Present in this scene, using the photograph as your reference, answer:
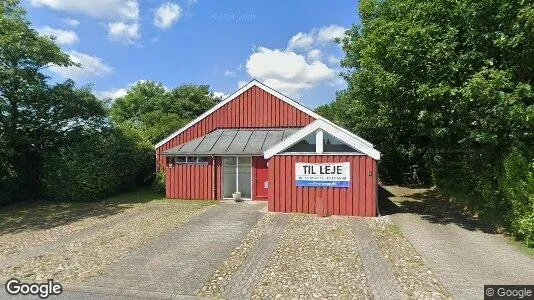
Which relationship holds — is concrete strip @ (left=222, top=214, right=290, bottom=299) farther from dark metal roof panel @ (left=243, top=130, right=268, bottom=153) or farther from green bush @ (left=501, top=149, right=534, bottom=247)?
green bush @ (left=501, top=149, right=534, bottom=247)

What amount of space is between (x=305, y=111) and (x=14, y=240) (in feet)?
46.6

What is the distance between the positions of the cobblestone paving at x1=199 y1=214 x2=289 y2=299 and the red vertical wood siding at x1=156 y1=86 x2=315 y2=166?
29.0 feet

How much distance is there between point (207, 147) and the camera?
1764 centimetres

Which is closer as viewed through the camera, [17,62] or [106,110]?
[17,62]

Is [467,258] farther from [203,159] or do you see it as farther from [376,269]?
[203,159]

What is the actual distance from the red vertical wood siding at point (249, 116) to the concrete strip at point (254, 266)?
861cm

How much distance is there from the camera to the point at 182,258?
27.6ft

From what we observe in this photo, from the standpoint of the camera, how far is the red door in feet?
54.8

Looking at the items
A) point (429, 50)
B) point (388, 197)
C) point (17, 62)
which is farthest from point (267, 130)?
point (17, 62)

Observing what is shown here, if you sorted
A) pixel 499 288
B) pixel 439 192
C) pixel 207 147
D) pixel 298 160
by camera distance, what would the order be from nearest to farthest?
pixel 499 288 < pixel 298 160 < pixel 207 147 < pixel 439 192

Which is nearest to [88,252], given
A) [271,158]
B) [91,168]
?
[271,158]

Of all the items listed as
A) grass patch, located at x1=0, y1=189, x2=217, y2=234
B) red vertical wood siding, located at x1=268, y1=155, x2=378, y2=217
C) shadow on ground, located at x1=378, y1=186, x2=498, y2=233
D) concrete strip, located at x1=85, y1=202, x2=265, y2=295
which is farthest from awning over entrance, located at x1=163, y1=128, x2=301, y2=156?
shadow on ground, located at x1=378, y1=186, x2=498, y2=233

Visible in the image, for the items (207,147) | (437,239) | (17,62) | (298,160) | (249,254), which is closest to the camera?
(249,254)

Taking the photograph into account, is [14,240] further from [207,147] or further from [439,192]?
[439,192]
